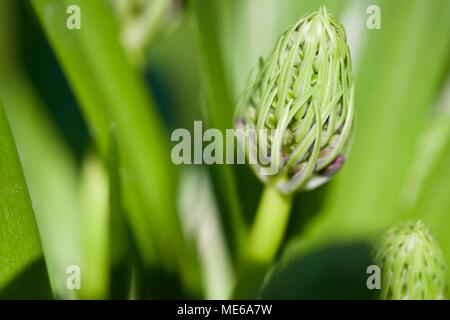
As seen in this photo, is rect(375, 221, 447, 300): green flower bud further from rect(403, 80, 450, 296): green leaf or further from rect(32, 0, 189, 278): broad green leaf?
rect(32, 0, 189, 278): broad green leaf

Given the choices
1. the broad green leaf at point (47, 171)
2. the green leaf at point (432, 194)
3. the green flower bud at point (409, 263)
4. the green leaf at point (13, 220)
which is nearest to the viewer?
the green leaf at point (13, 220)

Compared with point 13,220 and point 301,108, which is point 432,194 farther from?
point 13,220

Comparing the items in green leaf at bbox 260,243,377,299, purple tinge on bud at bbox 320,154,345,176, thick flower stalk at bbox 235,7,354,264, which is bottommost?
green leaf at bbox 260,243,377,299

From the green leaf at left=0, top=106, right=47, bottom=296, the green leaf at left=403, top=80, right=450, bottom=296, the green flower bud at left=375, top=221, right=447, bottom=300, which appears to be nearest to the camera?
the green leaf at left=0, top=106, right=47, bottom=296

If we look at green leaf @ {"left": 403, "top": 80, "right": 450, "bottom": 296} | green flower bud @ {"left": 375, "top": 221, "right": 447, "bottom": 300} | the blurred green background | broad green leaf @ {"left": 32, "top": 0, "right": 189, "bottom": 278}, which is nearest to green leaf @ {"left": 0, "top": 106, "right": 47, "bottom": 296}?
the blurred green background

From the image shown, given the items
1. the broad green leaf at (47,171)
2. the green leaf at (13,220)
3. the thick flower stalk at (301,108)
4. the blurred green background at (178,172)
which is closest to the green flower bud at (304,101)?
the thick flower stalk at (301,108)

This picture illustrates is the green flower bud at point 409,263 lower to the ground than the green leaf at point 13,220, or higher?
lower

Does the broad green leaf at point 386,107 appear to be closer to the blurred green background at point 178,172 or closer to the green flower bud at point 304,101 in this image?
the blurred green background at point 178,172
